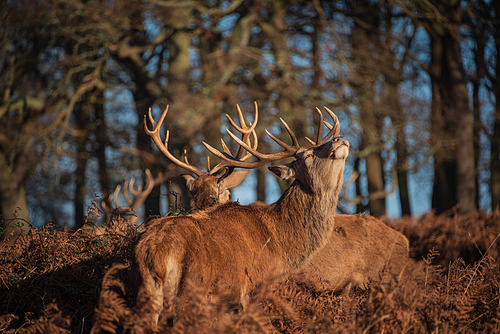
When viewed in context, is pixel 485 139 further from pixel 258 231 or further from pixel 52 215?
pixel 52 215

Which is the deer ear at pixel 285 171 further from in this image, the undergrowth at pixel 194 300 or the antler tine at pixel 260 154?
the undergrowth at pixel 194 300

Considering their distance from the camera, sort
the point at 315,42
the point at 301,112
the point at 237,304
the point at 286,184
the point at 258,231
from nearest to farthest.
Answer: the point at 237,304 < the point at 258,231 < the point at 301,112 < the point at 286,184 < the point at 315,42

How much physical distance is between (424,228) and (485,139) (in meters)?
9.44

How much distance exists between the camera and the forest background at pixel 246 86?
495 inches

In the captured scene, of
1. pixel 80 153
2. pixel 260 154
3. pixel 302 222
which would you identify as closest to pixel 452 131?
pixel 260 154

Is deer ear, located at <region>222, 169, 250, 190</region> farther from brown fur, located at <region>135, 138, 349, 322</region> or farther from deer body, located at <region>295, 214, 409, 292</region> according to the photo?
brown fur, located at <region>135, 138, 349, 322</region>

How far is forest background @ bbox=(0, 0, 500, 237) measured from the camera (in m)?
12.6

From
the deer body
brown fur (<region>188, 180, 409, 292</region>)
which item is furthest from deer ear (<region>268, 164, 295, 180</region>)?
the deer body

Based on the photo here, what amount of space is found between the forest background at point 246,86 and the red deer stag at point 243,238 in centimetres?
828

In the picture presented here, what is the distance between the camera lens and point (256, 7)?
1372 cm

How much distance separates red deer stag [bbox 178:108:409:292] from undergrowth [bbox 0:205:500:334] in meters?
0.66

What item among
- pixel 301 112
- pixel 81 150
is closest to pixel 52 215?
pixel 81 150

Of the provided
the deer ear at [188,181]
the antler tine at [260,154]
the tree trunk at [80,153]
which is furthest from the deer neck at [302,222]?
the tree trunk at [80,153]

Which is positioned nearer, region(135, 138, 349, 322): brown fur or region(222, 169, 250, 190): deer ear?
region(135, 138, 349, 322): brown fur
